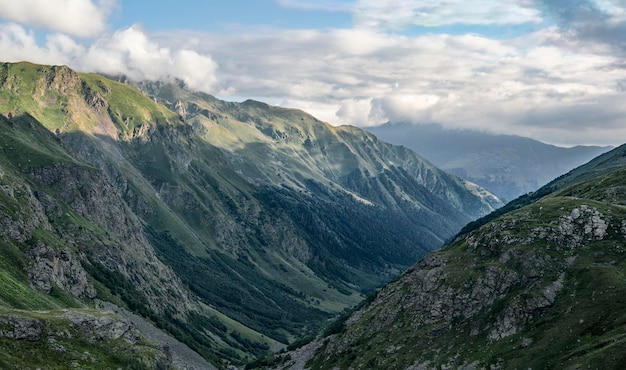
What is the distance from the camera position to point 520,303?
15462 cm

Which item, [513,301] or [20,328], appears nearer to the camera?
[20,328]

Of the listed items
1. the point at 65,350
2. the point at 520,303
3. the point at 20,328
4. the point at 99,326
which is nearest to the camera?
the point at 20,328

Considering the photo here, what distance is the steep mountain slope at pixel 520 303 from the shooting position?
133 meters

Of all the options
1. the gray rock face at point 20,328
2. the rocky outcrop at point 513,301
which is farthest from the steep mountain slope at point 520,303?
the gray rock face at point 20,328

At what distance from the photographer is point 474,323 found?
16375 centimetres

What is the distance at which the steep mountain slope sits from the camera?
5221 inches

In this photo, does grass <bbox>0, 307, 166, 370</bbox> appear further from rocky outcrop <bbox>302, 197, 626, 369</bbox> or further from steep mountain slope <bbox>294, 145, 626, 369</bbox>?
rocky outcrop <bbox>302, 197, 626, 369</bbox>

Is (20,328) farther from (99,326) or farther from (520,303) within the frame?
(520,303)

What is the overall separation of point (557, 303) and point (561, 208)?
1952 inches

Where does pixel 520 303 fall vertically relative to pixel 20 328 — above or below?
below

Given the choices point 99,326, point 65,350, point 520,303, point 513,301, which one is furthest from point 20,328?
point 520,303

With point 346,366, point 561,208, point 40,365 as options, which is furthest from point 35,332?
point 561,208

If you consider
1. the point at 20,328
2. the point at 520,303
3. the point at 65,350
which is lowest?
the point at 520,303

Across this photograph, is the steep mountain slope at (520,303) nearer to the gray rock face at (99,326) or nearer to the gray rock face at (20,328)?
the gray rock face at (99,326)
